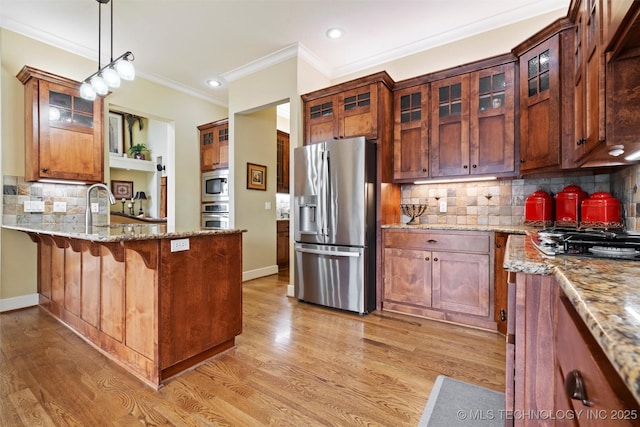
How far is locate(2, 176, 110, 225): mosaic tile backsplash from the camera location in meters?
3.09

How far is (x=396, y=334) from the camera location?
2533 millimetres

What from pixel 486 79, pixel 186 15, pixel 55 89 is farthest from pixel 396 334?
pixel 55 89

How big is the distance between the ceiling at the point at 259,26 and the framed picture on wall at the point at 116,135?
181 inches

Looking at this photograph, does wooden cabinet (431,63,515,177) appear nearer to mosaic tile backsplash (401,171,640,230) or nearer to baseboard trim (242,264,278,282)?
mosaic tile backsplash (401,171,640,230)

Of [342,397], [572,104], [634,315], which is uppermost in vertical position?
[572,104]

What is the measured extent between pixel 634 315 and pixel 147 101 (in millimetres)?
5103

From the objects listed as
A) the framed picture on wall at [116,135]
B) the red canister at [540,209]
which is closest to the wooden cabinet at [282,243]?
the red canister at [540,209]

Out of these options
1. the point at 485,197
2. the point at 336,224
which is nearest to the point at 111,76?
the point at 336,224

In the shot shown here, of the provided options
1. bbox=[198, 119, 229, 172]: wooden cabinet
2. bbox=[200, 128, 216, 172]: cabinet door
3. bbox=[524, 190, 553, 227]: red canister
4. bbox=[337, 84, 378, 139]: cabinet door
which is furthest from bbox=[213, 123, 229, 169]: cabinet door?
bbox=[524, 190, 553, 227]: red canister

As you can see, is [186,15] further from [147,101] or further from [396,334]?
[396,334]

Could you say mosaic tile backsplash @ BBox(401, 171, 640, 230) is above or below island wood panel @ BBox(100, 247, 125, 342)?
above

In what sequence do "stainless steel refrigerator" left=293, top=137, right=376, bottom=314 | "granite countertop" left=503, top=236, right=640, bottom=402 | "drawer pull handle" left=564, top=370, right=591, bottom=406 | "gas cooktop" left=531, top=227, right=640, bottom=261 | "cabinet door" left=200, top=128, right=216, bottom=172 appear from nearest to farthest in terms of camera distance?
"granite countertop" left=503, top=236, right=640, bottom=402 < "drawer pull handle" left=564, top=370, right=591, bottom=406 < "gas cooktop" left=531, top=227, right=640, bottom=261 < "stainless steel refrigerator" left=293, top=137, right=376, bottom=314 < "cabinet door" left=200, top=128, right=216, bottom=172

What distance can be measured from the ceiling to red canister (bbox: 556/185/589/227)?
67.3 inches

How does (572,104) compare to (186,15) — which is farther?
(186,15)
